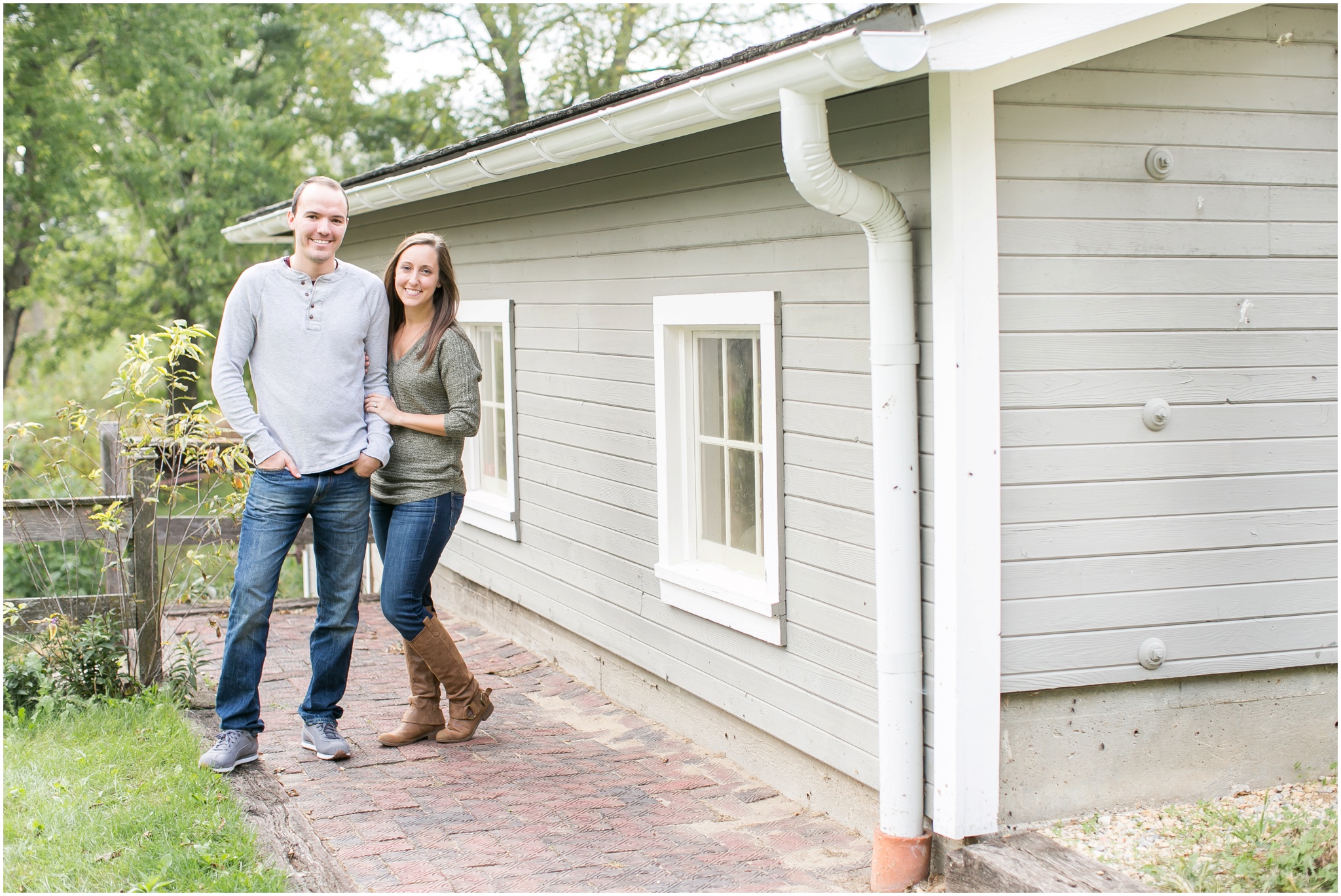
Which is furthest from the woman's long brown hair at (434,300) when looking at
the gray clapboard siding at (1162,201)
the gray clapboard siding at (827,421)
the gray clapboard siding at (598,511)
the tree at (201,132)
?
the tree at (201,132)

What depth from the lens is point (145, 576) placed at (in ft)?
18.2

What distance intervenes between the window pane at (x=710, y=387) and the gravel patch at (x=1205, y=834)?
2099mm

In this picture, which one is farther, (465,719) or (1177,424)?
(465,719)

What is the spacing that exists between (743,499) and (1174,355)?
70.6 inches

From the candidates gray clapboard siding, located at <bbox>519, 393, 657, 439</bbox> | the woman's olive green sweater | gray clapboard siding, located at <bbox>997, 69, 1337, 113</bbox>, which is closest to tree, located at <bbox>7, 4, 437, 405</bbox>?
gray clapboard siding, located at <bbox>519, 393, 657, 439</bbox>

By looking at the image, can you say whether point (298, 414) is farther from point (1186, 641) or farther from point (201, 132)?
point (201, 132)

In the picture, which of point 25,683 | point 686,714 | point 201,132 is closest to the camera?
point 686,714

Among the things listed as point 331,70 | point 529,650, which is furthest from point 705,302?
point 331,70

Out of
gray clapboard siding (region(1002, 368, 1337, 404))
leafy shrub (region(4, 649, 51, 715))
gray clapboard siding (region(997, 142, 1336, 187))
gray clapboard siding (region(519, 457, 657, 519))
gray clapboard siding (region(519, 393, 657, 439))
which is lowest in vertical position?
leafy shrub (region(4, 649, 51, 715))

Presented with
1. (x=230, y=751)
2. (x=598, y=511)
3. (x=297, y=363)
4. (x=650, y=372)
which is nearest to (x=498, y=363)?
(x=598, y=511)

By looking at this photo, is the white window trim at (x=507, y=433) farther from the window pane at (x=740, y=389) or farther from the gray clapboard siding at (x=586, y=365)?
the window pane at (x=740, y=389)

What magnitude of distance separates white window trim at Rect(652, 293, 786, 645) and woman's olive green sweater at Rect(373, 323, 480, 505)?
2.89 feet

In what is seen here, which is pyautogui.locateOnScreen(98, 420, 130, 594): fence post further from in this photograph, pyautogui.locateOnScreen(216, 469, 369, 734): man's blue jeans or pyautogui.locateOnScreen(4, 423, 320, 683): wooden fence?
pyautogui.locateOnScreen(216, 469, 369, 734): man's blue jeans

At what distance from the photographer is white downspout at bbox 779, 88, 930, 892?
11.7 feet
